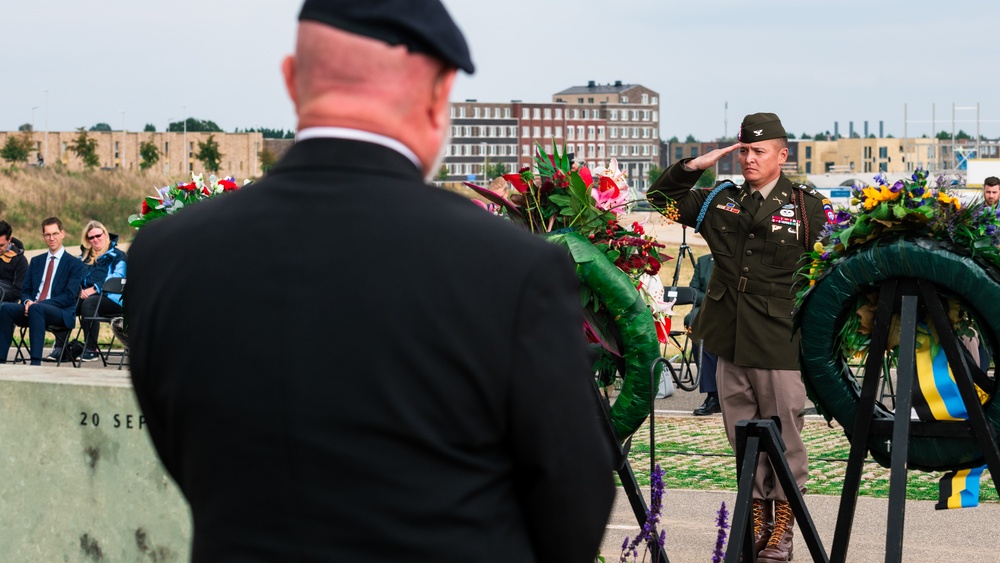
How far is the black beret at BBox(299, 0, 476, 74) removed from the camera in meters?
1.75

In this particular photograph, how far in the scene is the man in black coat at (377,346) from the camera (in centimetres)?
171

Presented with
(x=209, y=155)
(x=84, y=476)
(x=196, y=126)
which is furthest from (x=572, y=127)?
(x=84, y=476)

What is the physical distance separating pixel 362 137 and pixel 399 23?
16 centimetres

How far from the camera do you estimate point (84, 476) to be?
4.95 meters

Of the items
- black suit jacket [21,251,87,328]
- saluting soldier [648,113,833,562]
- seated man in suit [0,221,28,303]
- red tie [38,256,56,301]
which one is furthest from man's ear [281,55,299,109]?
seated man in suit [0,221,28,303]

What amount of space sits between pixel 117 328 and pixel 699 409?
17.8ft

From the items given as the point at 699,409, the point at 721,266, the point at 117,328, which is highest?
the point at 721,266

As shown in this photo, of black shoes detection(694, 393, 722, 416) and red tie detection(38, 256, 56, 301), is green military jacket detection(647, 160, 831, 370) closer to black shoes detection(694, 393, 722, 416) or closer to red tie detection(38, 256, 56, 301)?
black shoes detection(694, 393, 722, 416)

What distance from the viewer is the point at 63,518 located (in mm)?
5020

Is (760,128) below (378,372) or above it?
above

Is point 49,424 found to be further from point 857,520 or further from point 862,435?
point 857,520

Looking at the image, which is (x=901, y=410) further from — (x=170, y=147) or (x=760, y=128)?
(x=170, y=147)

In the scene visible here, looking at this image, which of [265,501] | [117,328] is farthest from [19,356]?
[265,501]

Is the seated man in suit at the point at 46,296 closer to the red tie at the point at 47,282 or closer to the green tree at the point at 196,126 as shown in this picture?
the red tie at the point at 47,282
